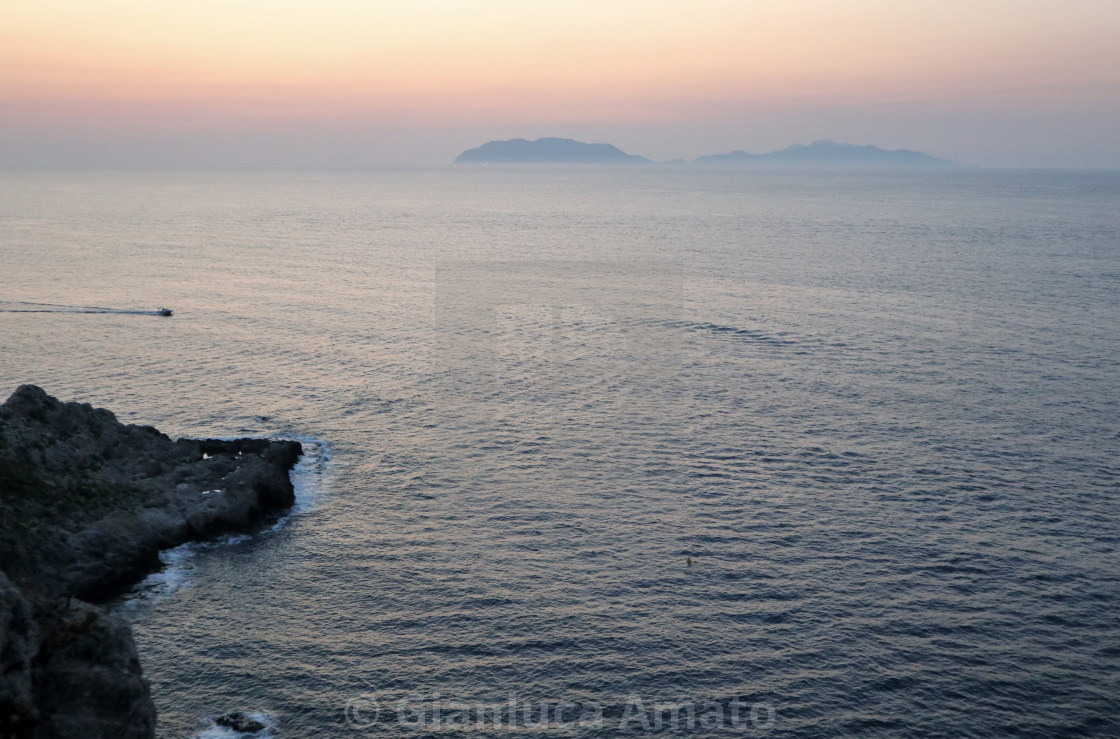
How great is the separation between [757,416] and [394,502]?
40203 mm

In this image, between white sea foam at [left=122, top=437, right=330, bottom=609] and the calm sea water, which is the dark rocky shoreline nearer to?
white sea foam at [left=122, top=437, right=330, bottom=609]

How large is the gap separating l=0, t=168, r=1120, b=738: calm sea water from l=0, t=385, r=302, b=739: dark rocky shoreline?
3090 mm

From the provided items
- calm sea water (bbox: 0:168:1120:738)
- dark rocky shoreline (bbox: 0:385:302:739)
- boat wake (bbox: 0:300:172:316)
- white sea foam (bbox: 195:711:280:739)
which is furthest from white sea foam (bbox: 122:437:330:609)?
boat wake (bbox: 0:300:172:316)

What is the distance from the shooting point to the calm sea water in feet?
158

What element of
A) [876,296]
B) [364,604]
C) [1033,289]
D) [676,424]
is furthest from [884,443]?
[1033,289]

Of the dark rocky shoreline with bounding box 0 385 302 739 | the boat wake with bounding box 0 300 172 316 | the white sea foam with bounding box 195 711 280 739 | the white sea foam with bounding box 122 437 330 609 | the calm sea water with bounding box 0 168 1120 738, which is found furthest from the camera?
the boat wake with bounding box 0 300 172 316

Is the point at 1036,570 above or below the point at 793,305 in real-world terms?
below

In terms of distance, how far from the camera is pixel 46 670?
4003cm

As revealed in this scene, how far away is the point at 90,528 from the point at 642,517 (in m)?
40.7

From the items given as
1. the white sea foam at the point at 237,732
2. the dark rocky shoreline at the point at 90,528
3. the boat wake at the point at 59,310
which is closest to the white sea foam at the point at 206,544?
the dark rocky shoreline at the point at 90,528

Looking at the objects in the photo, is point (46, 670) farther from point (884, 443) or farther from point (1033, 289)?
point (1033, 289)

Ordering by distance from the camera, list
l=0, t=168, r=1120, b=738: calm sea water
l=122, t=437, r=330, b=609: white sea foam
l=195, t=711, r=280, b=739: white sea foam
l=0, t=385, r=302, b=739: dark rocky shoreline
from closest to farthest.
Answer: l=0, t=385, r=302, b=739: dark rocky shoreline < l=195, t=711, r=280, b=739: white sea foam < l=0, t=168, r=1120, b=738: calm sea water < l=122, t=437, r=330, b=609: white sea foam

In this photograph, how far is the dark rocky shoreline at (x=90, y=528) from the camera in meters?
39.3

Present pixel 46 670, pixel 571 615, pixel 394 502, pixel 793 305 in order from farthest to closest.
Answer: pixel 793 305
pixel 394 502
pixel 571 615
pixel 46 670
